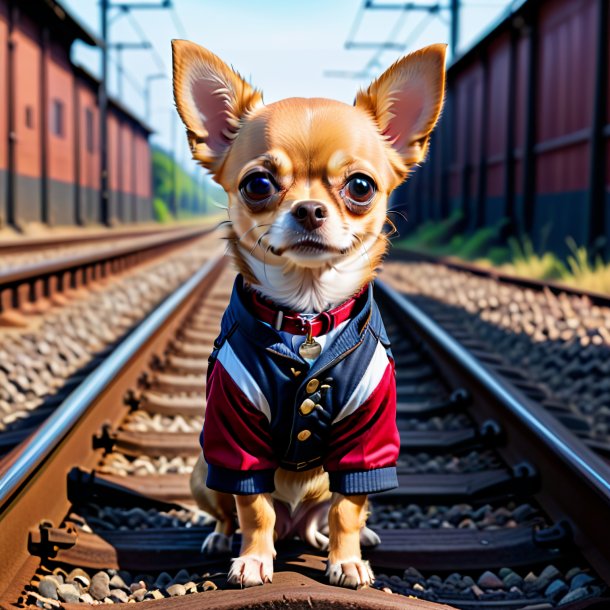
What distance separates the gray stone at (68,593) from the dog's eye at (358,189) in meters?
1.40

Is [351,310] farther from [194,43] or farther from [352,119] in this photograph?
[194,43]

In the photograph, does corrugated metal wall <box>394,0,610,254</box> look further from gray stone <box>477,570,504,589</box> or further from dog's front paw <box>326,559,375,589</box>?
dog's front paw <box>326,559,375,589</box>

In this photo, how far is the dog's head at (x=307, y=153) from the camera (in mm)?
2045

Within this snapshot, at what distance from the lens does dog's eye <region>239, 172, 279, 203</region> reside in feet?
6.68

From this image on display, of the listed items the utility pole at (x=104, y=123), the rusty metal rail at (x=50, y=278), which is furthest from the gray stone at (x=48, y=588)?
the utility pole at (x=104, y=123)

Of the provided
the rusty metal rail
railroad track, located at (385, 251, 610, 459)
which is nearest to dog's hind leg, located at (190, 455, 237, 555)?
railroad track, located at (385, 251, 610, 459)

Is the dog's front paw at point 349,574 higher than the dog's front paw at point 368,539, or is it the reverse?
the dog's front paw at point 349,574

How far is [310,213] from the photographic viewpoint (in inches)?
78.0

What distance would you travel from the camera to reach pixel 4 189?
21.0m

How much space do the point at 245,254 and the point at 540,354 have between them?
440cm

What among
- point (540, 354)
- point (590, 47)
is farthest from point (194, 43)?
point (590, 47)

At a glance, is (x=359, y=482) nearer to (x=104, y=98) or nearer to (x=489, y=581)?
(x=489, y=581)

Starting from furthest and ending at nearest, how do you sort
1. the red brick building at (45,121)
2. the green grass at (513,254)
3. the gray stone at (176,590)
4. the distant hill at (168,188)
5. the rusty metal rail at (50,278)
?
the distant hill at (168,188) → the red brick building at (45,121) → the green grass at (513,254) → the rusty metal rail at (50,278) → the gray stone at (176,590)

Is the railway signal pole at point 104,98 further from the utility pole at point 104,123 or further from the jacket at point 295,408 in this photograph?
the jacket at point 295,408
